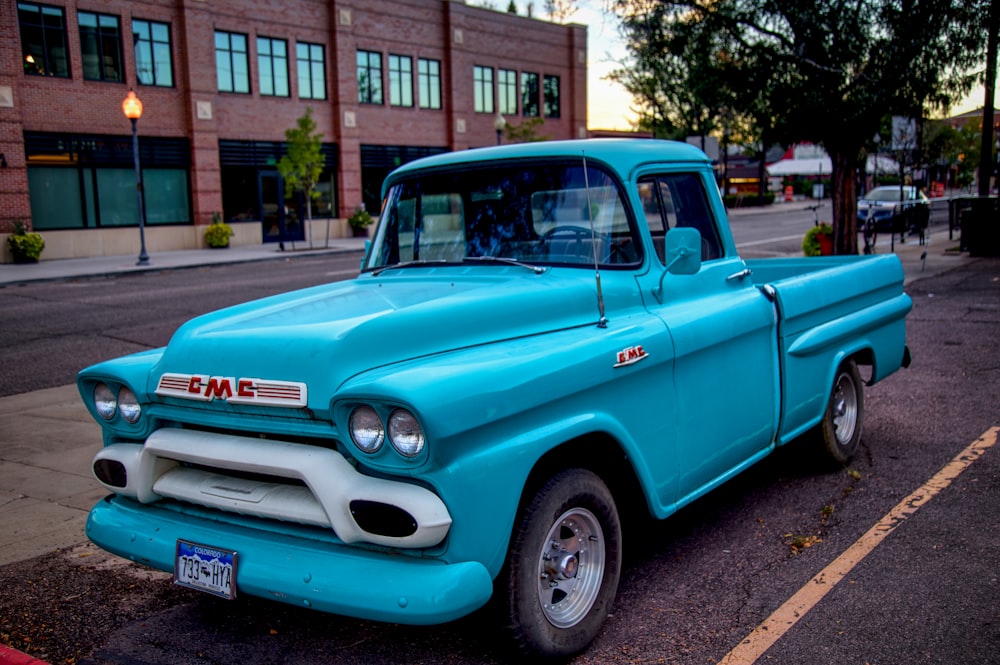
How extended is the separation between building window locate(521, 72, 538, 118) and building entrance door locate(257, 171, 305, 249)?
46.3ft

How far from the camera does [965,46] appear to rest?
52.1 ft

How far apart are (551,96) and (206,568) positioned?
A: 4457cm

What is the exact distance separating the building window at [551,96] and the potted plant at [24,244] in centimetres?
2631

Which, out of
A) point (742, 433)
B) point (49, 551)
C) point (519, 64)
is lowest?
point (49, 551)

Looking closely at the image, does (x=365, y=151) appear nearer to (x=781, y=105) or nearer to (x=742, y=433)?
(x=781, y=105)

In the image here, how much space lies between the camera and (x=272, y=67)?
34.3m

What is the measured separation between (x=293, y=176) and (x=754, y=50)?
17.8 meters

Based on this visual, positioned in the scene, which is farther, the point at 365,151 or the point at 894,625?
the point at 365,151

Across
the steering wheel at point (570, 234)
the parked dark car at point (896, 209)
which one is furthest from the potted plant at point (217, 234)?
the steering wheel at point (570, 234)

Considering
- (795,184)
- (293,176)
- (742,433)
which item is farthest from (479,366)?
(795,184)

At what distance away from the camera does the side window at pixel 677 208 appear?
4.52 metres

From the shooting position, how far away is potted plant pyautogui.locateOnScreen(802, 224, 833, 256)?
61.5 feet

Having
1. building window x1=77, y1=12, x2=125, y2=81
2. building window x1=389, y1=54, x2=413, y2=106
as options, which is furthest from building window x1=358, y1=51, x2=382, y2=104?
building window x1=77, y1=12, x2=125, y2=81

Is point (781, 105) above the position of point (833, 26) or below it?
below
